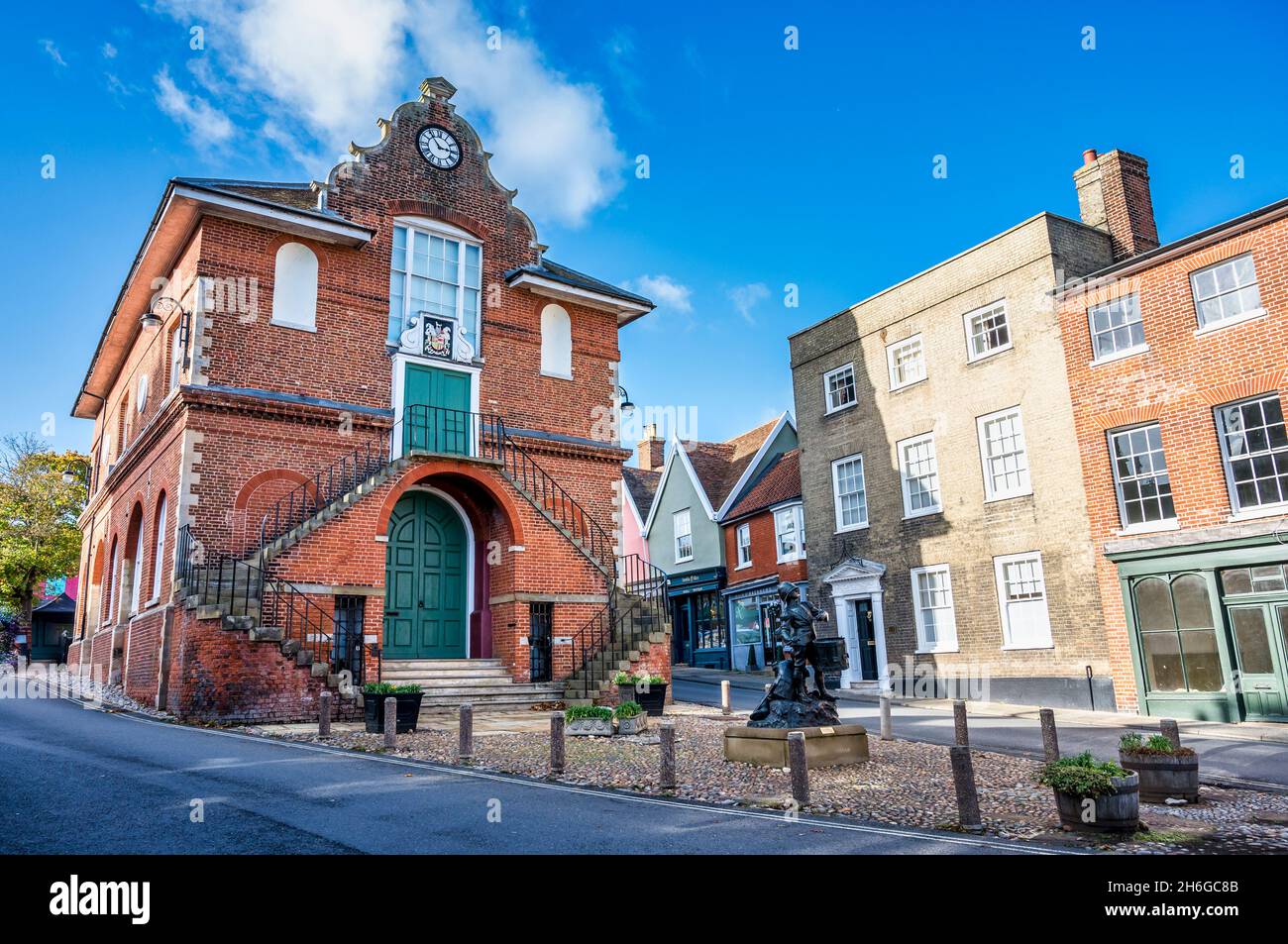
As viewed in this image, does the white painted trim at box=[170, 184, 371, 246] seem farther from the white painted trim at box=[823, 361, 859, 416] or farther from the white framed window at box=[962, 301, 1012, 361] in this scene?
the white framed window at box=[962, 301, 1012, 361]

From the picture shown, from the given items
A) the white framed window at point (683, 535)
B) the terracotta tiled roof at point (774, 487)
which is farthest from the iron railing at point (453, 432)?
the white framed window at point (683, 535)

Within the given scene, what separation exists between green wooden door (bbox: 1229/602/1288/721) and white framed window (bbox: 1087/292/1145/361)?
5667 millimetres

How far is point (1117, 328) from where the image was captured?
60.3 ft

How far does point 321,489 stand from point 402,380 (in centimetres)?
309

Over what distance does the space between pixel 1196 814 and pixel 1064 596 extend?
11.7 m

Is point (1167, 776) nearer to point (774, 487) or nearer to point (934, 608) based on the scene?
point (934, 608)

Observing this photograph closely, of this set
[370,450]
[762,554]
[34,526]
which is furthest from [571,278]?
[34,526]

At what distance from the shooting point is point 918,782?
938 cm

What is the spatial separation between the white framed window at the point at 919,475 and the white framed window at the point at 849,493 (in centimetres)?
154

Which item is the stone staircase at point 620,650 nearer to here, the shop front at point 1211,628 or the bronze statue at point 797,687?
the bronze statue at point 797,687

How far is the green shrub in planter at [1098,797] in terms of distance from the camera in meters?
7.01

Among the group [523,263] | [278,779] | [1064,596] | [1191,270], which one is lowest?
[278,779]
